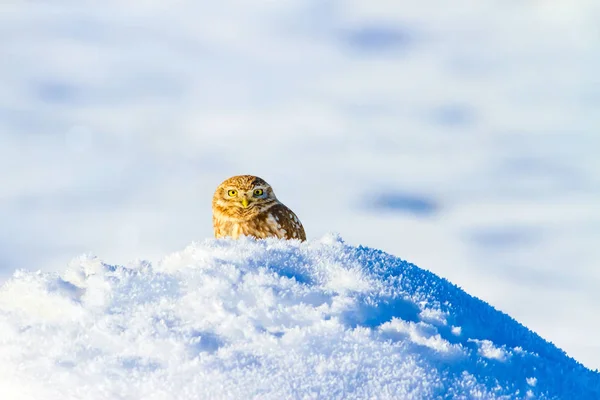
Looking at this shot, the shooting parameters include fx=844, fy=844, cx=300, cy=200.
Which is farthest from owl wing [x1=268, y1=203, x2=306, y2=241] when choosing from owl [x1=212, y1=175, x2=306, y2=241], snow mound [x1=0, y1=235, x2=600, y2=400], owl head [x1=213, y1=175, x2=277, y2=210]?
snow mound [x1=0, y1=235, x2=600, y2=400]

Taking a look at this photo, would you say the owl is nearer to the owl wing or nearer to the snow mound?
the owl wing

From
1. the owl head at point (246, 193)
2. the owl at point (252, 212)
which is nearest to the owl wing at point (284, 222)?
the owl at point (252, 212)

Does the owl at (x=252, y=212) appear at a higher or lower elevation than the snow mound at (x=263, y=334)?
higher

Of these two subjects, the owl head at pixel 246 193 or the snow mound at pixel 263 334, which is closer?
the snow mound at pixel 263 334

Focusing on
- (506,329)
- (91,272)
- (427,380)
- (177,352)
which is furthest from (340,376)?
(91,272)

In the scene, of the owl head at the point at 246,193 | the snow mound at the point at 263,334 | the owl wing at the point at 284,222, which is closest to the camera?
the snow mound at the point at 263,334

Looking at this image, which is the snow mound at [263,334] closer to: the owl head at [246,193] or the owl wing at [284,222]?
the owl wing at [284,222]

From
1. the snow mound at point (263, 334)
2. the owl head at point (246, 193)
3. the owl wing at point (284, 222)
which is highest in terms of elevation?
the owl head at point (246, 193)

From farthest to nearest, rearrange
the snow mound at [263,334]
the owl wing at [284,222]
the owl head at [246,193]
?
the owl head at [246,193]
the owl wing at [284,222]
the snow mound at [263,334]
